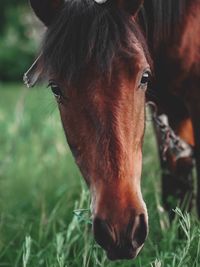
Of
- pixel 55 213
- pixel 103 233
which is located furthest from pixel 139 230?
pixel 55 213

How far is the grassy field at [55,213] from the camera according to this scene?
292 centimetres

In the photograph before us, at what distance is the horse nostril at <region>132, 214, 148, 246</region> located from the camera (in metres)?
2.15

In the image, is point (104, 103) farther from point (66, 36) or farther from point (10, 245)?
point (10, 245)

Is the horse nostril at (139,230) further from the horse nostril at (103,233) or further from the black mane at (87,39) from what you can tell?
the black mane at (87,39)

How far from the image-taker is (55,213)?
3.77m

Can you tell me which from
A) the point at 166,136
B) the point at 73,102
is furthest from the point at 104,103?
the point at 166,136

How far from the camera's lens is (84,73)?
2.34 metres

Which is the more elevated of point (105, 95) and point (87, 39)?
point (87, 39)

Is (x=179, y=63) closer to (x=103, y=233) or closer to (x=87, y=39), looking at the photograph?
(x=87, y=39)

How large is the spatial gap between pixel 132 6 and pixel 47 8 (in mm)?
355

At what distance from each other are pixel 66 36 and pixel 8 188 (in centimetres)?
273

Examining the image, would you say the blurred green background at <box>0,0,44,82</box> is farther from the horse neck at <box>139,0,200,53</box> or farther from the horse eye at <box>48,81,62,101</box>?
the horse eye at <box>48,81,62,101</box>

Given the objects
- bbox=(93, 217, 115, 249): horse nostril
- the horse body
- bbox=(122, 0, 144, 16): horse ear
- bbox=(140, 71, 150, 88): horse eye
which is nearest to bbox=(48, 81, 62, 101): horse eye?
bbox=(140, 71, 150, 88): horse eye

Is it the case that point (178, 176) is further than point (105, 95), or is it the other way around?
point (178, 176)
